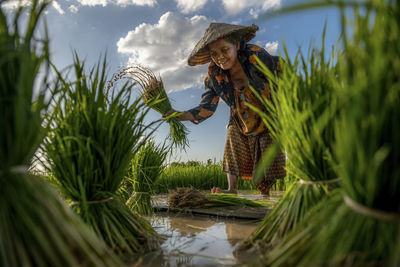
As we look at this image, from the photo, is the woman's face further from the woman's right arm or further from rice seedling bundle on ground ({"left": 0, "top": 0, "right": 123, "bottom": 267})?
rice seedling bundle on ground ({"left": 0, "top": 0, "right": 123, "bottom": 267})

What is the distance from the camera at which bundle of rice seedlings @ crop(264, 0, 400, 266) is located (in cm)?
42

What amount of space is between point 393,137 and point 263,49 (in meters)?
2.67

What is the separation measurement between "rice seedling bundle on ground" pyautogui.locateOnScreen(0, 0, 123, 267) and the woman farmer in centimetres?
204

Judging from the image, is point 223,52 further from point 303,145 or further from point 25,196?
point 25,196

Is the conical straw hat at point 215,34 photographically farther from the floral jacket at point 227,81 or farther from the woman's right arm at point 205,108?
the woman's right arm at point 205,108

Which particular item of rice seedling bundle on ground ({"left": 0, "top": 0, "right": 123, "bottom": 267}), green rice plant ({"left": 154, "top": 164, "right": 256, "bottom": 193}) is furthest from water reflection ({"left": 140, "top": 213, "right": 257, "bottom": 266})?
green rice plant ({"left": 154, "top": 164, "right": 256, "bottom": 193})

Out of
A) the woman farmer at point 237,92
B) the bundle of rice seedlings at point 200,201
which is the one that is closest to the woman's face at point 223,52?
the woman farmer at point 237,92

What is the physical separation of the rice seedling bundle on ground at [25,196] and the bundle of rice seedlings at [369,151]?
17.6 inches

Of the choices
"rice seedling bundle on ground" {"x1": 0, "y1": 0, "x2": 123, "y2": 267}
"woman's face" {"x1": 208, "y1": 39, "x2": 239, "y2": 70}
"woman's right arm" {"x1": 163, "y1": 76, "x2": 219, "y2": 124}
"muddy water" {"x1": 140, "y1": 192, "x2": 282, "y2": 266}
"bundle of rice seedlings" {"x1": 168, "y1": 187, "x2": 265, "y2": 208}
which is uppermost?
"woman's face" {"x1": 208, "y1": 39, "x2": 239, "y2": 70}

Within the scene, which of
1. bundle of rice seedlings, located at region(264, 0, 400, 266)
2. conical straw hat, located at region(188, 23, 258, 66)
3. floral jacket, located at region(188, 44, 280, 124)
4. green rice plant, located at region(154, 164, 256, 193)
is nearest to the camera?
bundle of rice seedlings, located at region(264, 0, 400, 266)

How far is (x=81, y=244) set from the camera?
0.49 metres

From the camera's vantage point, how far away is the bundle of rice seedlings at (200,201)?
1.95 m

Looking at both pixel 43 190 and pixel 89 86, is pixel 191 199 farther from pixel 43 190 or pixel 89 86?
pixel 43 190

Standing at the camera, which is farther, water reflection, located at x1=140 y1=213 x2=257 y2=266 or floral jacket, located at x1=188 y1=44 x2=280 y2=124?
floral jacket, located at x1=188 y1=44 x2=280 y2=124
